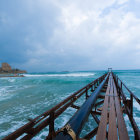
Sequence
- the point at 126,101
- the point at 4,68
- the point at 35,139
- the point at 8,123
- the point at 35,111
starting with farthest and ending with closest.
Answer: the point at 4,68 < the point at 35,111 < the point at 8,123 < the point at 35,139 < the point at 126,101

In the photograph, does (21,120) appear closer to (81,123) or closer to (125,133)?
(81,123)

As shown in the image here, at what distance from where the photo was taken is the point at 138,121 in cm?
416

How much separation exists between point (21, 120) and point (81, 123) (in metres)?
4.28

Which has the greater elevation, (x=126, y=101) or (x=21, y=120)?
(x=126, y=101)

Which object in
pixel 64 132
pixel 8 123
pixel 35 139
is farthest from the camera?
pixel 8 123

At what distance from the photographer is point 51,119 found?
6.11 ft

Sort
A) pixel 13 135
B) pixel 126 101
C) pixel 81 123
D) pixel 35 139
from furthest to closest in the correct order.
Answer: pixel 35 139 < pixel 126 101 < pixel 81 123 < pixel 13 135

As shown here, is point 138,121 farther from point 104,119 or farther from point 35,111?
point 35,111

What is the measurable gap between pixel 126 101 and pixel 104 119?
1.33 metres

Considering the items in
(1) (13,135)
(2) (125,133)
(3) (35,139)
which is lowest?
(3) (35,139)

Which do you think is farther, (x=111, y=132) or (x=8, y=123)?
(x=8, y=123)

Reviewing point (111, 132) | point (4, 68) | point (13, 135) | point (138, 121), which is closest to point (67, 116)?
point (111, 132)

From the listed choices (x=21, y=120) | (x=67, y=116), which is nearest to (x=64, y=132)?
(x=67, y=116)

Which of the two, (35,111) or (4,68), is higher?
(4,68)
